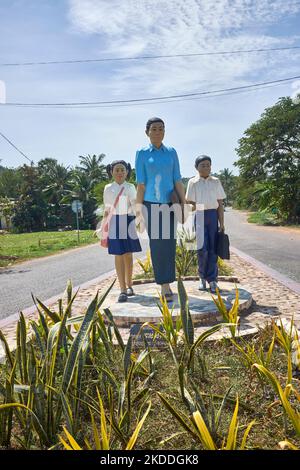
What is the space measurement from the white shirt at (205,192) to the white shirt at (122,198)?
67 centimetres

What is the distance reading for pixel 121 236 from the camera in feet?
14.7

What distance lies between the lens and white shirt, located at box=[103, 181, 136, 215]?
4.53 meters

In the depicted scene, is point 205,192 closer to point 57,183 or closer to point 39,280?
point 39,280

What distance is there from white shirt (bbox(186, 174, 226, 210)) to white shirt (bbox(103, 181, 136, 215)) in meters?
0.67

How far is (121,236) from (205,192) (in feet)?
3.47

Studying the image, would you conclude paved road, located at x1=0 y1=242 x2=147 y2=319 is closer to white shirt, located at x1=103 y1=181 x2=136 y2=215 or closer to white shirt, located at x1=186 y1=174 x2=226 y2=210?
white shirt, located at x1=103 y1=181 x2=136 y2=215

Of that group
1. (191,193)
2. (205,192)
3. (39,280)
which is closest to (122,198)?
(191,193)

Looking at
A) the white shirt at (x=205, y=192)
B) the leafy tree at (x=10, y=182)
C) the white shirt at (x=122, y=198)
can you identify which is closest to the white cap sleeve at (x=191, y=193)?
the white shirt at (x=205, y=192)

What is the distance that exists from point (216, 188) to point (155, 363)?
2.62 m

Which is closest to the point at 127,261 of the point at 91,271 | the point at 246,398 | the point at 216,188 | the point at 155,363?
the point at 216,188

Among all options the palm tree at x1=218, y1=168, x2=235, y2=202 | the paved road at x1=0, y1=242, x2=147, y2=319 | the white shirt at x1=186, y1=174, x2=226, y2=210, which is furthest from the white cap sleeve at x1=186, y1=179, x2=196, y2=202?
the palm tree at x1=218, y1=168, x2=235, y2=202

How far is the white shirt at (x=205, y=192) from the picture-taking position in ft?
15.7

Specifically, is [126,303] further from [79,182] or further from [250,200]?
[79,182]

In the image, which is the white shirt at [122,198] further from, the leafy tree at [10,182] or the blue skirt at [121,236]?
the leafy tree at [10,182]
